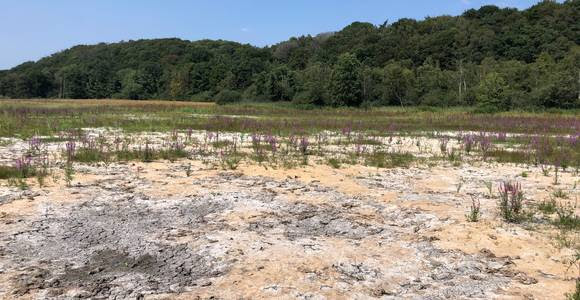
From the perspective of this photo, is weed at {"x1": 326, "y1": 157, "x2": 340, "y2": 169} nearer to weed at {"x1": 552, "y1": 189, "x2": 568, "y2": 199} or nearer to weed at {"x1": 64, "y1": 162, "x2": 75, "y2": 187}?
weed at {"x1": 552, "y1": 189, "x2": 568, "y2": 199}

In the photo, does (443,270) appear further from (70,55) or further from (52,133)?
(70,55)

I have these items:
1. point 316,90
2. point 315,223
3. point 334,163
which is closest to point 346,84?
point 316,90

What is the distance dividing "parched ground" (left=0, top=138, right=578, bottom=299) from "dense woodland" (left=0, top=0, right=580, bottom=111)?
5373 centimetres

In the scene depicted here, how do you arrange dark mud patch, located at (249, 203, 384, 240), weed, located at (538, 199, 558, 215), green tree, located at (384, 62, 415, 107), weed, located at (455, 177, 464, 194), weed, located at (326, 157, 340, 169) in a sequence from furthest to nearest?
green tree, located at (384, 62, 415, 107) < weed, located at (326, 157, 340, 169) < weed, located at (455, 177, 464, 194) < weed, located at (538, 199, 558, 215) < dark mud patch, located at (249, 203, 384, 240)

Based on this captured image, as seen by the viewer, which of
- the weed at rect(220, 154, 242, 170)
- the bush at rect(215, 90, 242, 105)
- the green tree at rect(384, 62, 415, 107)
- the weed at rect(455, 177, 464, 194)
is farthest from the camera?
the bush at rect(215, 90, 242, 105)

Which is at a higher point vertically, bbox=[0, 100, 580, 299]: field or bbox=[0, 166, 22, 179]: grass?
bbox=[0, 166, 22, 179]: grass

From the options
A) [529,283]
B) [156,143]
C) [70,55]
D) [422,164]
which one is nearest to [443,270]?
[529,283]

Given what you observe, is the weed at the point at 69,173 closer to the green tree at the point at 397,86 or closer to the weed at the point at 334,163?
the weed at the point at 334,163

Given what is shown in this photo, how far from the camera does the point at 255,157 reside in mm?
13531

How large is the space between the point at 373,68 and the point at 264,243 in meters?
108

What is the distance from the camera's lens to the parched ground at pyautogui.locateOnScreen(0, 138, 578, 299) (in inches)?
184

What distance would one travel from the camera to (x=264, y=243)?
6027mm

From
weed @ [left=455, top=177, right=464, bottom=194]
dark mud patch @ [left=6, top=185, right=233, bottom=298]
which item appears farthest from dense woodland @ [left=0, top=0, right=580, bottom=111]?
dark mud patch @ [left=6, top=185, right=233, bottom=298]

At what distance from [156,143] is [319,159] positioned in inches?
263
